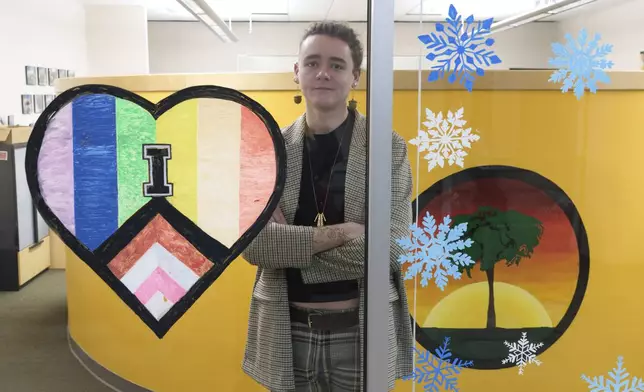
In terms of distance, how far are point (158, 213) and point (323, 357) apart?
615 mm

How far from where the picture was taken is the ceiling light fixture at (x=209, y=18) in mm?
1643

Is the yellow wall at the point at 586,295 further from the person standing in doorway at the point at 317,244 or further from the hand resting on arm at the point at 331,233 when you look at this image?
the hand resting on arm at the point at 331,233

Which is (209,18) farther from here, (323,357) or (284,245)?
(323,357)

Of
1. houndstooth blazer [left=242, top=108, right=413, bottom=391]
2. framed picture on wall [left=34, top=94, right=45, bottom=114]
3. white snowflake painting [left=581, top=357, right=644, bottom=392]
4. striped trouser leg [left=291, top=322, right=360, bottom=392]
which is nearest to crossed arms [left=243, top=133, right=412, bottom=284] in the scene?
houndstooth blazer [left=242, top=108, right=413, bottom=391]

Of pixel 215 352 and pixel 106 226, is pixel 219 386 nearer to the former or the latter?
pixel 215 352

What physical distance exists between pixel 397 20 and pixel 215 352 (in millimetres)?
1115

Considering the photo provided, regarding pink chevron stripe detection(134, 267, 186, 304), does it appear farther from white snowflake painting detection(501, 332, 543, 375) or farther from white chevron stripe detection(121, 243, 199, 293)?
white snowflake painting detection(501, 332, 543, 375)

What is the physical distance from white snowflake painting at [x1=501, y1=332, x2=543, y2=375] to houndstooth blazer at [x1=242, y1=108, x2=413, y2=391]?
413mm

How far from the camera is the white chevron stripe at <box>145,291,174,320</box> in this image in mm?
1655

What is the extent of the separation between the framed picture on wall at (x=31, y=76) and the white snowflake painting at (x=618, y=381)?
6.17 feet

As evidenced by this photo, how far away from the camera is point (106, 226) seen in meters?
1.60

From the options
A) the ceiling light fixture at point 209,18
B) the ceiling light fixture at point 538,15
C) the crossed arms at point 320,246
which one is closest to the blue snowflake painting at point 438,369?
the crossed arms at point 320,246

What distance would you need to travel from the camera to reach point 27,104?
160 cm

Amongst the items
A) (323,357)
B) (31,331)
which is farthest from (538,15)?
(31,331)
